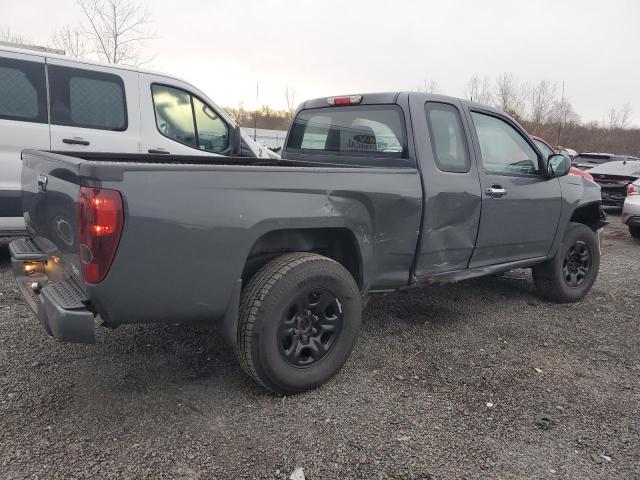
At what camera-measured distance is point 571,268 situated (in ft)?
16.5

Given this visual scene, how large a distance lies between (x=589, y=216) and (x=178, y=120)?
4.67m

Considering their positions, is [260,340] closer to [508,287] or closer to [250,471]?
[250,471]

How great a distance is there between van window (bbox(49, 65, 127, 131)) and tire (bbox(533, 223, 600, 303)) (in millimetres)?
4709

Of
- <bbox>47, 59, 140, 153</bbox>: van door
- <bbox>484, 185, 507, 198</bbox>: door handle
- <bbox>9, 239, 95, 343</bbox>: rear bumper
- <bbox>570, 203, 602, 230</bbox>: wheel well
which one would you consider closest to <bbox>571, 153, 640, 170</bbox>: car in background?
<bbox>570, 203, 602, 230</bbox>: wheel well

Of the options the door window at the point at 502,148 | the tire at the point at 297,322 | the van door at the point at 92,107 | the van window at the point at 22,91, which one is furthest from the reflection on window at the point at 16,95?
the door window at the point at 502,148

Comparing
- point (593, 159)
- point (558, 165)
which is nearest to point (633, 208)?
point (558, 165)

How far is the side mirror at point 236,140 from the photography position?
20.9 feet

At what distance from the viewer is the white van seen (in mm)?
5172

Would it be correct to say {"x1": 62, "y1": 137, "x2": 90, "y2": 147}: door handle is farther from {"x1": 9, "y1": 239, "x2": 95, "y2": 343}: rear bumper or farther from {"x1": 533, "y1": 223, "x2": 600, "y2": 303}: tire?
{"x1": 533, "y1": 223, "x2": 600, "y2": 303}: tire

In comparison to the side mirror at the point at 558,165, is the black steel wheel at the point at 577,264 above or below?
below

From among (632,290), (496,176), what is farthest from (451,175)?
(632,290)

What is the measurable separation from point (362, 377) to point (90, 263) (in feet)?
5.80

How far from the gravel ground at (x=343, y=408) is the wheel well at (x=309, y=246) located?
0.70 m

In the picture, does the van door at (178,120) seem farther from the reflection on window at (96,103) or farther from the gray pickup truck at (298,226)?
the gray pickup truck at (298,226)
